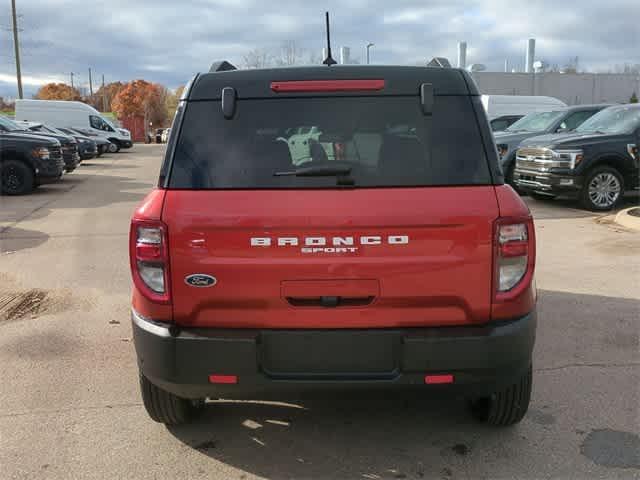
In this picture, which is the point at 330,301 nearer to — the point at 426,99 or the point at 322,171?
the point at 322,171

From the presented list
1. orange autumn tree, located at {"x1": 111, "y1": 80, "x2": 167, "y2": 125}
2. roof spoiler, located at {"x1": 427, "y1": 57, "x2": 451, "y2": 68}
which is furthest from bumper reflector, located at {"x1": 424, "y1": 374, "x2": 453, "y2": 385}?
orange autumn tree, located at {"x1": 111, "y1": 80, "x2": 167, "y2": 125}

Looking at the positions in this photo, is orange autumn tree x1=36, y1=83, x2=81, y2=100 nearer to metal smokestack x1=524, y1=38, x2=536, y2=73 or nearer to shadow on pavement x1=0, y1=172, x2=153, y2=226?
metal smokestack x1=524, y1=38, x2=536, y2=73

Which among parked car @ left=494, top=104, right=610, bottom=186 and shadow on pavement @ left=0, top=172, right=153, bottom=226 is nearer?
shadow on pavement @ left=0, top=172, right=153, bottom=226

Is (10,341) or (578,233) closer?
(10,341)

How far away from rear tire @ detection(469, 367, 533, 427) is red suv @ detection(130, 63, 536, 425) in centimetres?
35

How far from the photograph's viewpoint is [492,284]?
2.70 metres

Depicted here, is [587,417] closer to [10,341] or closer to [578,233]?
[10,341]

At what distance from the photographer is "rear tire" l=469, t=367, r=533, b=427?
314cm

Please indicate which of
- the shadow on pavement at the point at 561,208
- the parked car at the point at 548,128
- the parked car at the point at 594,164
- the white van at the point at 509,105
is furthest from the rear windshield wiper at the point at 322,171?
the white van at the point at 509,105

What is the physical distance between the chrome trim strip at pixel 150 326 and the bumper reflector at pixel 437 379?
1145 millimetres

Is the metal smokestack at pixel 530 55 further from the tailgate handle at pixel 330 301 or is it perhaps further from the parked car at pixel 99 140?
the tailgate handle at pixel 330 301

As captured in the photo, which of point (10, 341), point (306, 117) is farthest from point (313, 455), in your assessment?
point (10, 341)

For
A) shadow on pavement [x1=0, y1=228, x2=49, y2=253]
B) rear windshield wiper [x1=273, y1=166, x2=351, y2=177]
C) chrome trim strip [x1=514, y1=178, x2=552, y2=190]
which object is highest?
rear windshield wiper [x1=273, y1=166, x2=351, y2=177]

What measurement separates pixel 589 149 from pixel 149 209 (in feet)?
31.3
